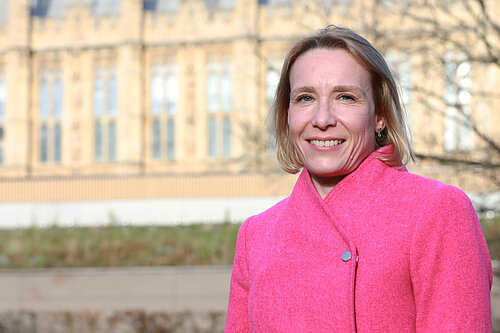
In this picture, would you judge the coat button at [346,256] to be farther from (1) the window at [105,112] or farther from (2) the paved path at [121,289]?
(1) the window at [105,112]

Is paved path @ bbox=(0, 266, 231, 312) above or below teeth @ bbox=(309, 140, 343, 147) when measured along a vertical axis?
below

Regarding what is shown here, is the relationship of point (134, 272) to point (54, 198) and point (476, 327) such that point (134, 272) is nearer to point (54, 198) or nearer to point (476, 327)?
point (476, 327)

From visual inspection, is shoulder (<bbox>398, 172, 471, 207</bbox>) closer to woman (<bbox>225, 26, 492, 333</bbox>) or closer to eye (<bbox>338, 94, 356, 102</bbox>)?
woman (<bbox>225, 26, 492, 333</bbox>)

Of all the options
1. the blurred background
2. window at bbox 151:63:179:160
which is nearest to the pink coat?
the blurred background

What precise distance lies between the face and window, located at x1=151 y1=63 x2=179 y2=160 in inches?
935

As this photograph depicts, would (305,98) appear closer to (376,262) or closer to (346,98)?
(346,98)

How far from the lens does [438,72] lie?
625cm

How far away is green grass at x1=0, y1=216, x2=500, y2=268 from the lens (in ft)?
38.2

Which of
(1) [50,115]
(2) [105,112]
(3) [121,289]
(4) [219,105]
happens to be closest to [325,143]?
(3) [121,289]

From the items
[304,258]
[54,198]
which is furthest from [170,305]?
[54,198]

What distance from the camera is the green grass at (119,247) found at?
38.2ft

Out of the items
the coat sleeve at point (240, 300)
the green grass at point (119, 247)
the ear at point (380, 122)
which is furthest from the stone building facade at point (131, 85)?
the ear at point (380, 122)

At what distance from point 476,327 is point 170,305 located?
335 inches

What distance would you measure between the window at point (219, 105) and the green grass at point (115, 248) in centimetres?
1082
